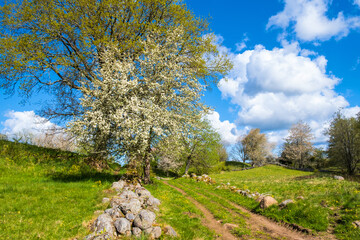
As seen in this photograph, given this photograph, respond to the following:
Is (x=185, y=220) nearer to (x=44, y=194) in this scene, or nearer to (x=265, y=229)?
(x=265, y=229)

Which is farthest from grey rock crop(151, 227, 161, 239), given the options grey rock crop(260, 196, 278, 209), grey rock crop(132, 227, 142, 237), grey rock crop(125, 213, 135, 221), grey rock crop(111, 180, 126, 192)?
grey rock crop(260, 196, 278, 209)

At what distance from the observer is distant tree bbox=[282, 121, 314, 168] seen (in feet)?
216

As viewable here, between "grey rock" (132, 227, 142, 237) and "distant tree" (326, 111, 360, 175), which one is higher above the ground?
"distant tree" (326, 111, 360, 175)

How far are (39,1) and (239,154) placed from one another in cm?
8764

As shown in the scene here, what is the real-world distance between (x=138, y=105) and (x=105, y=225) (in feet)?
32.6

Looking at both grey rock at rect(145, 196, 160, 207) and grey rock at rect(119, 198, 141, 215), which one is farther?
grey rock at rect(145, 196, 160, 207)

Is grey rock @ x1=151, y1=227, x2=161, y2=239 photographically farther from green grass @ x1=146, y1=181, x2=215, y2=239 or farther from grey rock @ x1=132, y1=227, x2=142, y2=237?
green grass @ x1=146, y1=181, x2=215, y2=239

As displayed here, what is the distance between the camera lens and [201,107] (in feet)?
63.8

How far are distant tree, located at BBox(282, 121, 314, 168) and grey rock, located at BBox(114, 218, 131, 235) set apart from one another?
68758mm

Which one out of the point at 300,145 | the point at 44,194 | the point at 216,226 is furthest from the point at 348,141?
the point at 44,194

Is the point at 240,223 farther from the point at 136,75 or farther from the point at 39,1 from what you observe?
the point at 39,1

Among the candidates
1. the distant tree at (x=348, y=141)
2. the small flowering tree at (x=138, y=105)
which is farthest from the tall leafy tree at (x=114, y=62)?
the distant tree at (x=348, y=141)

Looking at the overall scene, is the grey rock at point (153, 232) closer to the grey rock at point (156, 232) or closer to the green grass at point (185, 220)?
the grey rock at point (156, 232)

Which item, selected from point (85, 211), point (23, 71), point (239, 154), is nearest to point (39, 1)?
point (23, 71)
